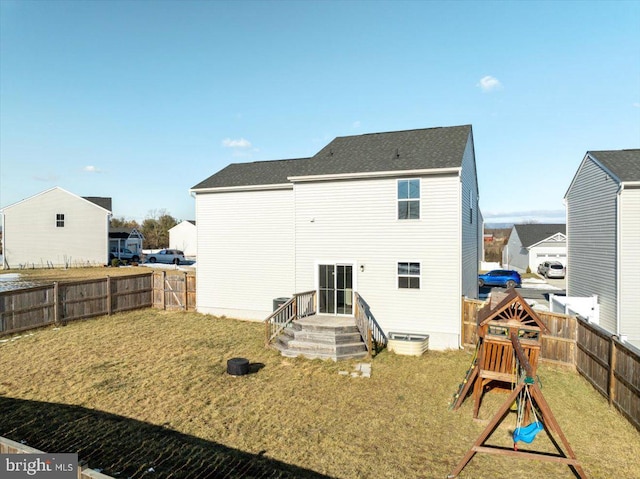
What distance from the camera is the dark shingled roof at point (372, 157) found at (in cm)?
1377

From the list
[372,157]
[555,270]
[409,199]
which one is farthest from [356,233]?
[555,270]

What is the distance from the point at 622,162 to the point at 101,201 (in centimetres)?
4728

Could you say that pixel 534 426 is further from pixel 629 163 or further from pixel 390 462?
pixel 629 163

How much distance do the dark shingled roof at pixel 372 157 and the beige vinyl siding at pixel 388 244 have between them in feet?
1.88

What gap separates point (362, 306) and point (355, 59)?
1234 centimetres

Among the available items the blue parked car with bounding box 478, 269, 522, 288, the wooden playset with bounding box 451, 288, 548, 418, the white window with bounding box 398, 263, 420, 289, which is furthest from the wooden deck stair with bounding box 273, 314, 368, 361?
the blue parked car with bounding box 478, 269, 522, 288

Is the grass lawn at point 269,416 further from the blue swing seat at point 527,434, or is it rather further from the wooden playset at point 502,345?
the wooden playset at point 502,345

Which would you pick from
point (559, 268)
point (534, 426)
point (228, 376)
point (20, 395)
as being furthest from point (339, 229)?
point (559, 268)

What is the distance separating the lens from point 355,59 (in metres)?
18.6

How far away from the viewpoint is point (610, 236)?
1487cm

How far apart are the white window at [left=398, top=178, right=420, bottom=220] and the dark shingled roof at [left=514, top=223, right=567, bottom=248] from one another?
37609mm

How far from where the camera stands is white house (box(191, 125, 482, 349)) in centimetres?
1323

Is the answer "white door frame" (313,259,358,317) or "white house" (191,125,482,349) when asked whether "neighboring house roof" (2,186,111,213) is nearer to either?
"white house" (191,125,482,349)

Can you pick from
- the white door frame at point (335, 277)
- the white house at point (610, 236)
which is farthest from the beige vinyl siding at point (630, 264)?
the white door frame at point (335, 277)
